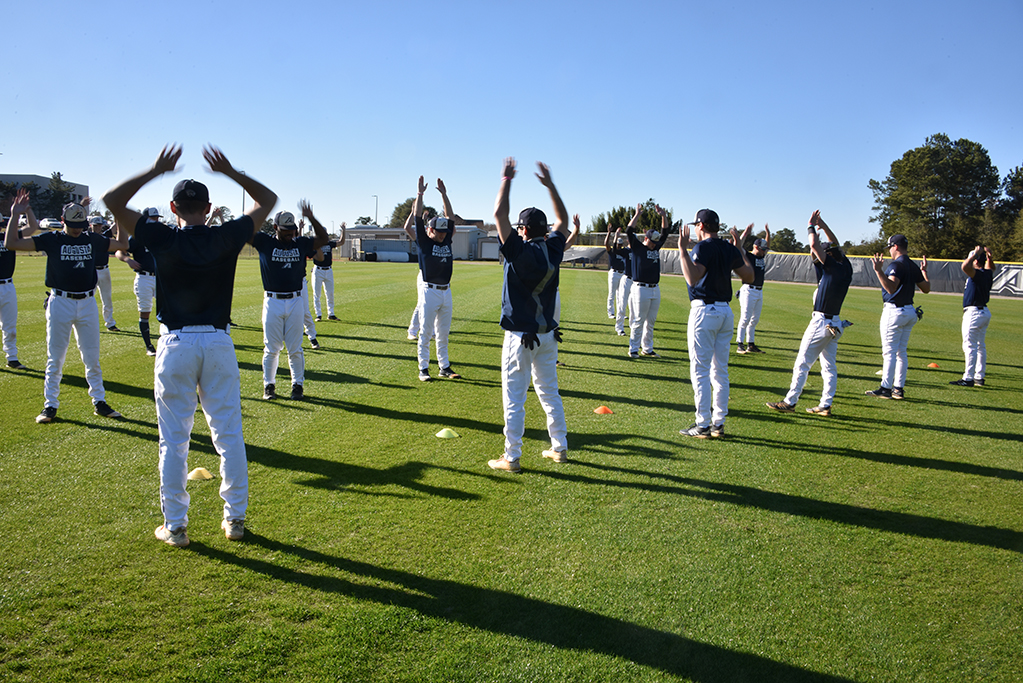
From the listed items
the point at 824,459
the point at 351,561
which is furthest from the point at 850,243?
the point at 351,561

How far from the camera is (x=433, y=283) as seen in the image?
985 centimetres

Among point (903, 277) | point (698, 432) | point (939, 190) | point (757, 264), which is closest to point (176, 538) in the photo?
point (698, 432)

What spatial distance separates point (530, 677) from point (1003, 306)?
39183 mm

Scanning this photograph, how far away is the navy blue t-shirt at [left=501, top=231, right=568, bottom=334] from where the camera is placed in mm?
5672

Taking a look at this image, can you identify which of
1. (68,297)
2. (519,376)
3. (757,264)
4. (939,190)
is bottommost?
(519,376)

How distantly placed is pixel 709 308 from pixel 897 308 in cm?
481

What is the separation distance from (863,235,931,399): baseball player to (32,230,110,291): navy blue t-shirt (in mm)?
10934

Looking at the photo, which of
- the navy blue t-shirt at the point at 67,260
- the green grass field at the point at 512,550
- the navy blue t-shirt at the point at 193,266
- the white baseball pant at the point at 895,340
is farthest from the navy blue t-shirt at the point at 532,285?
the white baseball pant at the point at 895,340

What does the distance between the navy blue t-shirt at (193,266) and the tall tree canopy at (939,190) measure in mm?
72295

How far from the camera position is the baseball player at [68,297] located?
23.1 feet

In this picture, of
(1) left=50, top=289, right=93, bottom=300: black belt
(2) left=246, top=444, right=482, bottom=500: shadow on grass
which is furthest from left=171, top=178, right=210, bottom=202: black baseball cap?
(1) left=50, top=289, right=93, bottom=300: black belt

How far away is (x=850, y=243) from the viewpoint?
71.0 m

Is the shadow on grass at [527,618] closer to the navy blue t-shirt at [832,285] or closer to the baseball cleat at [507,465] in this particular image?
the baseball cleat at [507,465]

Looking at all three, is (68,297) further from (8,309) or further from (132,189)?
(132,189)
